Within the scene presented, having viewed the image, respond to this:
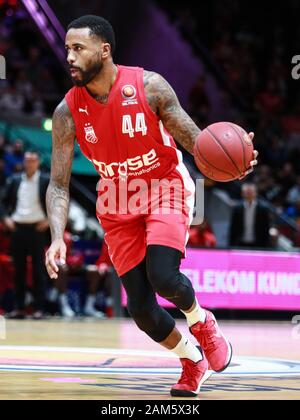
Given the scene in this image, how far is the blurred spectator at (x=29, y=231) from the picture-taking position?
508 inches

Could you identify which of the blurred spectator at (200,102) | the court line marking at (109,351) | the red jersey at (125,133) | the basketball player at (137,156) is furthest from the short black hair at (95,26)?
the blurred spectator at (200,102)

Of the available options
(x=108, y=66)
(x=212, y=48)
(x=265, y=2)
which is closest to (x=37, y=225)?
(x=108, y=66)

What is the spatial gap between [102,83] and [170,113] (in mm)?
425

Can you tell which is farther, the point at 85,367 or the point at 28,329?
the point at 28,329

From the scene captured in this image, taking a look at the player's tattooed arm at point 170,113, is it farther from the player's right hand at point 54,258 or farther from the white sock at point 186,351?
the white sock at point 186,351

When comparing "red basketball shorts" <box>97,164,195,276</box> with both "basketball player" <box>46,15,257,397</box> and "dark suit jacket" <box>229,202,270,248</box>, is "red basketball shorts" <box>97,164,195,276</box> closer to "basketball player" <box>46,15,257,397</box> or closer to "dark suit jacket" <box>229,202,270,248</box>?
"basketball player" <box>46,15,257,397</box>

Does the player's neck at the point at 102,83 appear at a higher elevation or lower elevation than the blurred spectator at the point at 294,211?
higher

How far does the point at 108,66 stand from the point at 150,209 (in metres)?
0.84

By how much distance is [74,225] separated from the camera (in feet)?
51.8

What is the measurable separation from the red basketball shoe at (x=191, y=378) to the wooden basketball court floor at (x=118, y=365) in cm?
6

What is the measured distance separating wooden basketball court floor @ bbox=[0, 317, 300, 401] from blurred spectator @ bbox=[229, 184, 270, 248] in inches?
94.9

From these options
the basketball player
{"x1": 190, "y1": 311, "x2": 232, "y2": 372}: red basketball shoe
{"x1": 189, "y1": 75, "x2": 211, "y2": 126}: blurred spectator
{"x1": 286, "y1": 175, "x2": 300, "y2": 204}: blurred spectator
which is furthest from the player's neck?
{"x1": 189, "y1": 75, "x2": 211, "y2": 126}: blurred spectator

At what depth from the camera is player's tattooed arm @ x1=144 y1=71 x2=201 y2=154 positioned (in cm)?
557
